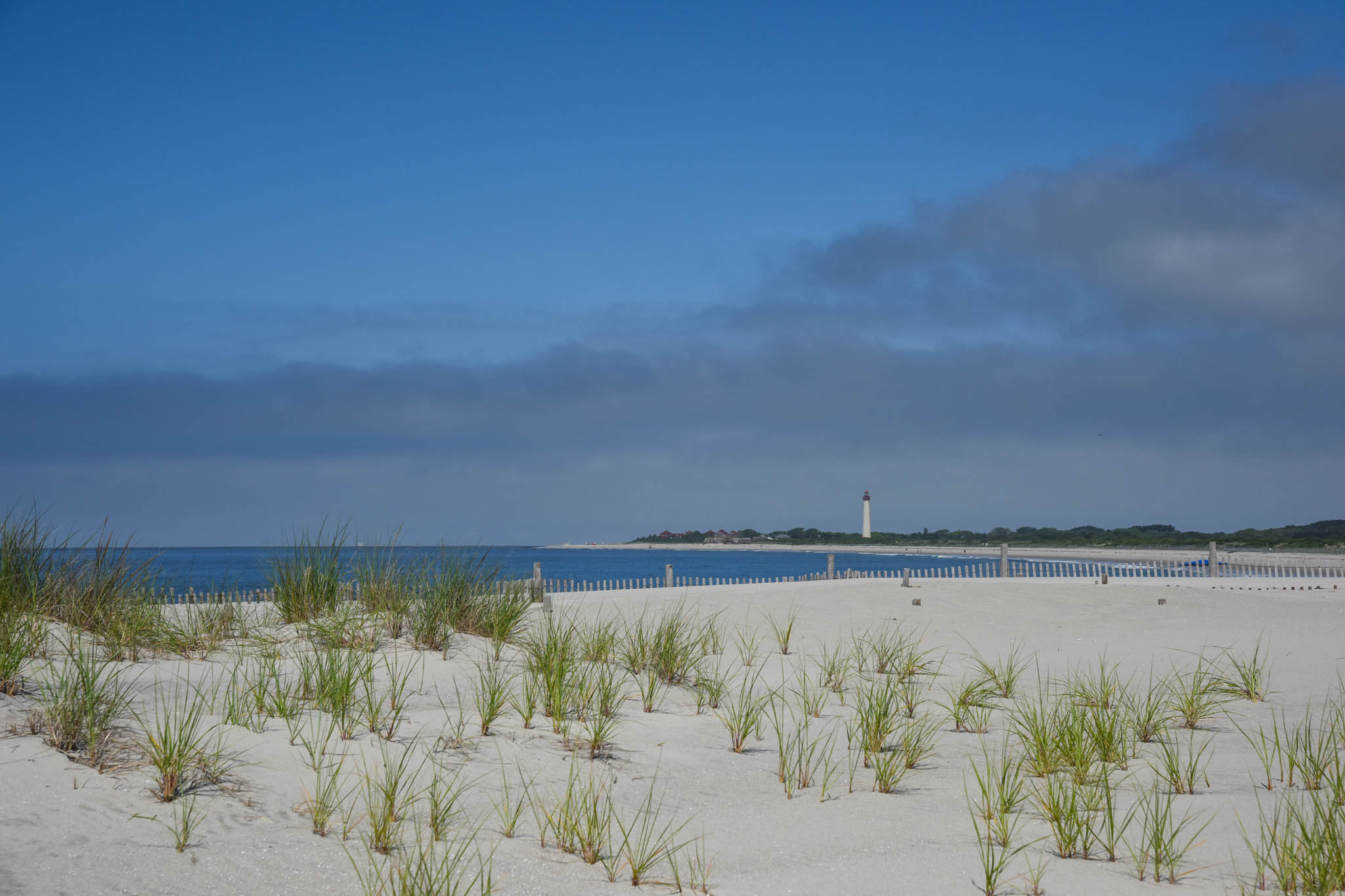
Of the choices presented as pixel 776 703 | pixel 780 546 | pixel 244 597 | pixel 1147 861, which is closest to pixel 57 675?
pixel 776 703

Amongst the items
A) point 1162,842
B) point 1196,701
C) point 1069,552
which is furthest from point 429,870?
→ point 1069,552

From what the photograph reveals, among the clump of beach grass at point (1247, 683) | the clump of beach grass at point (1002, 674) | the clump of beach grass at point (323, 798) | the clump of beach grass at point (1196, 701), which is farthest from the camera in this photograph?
the clump of beach grass at point (1247, 683)

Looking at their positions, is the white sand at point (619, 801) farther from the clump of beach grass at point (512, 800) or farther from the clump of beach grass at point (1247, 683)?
the clump of beach grass at point (1247, 683)

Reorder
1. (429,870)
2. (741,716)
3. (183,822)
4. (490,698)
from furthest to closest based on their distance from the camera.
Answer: (741,716) → (490,698) → (183,822) → (429,870)

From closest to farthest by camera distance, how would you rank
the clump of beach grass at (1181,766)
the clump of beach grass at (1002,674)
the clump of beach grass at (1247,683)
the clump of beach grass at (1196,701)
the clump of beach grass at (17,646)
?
the clump of beach grass at (17,646) → the clump of beach grass at (1181,766) → the clump of beach grass at (1196,701) → the clump of beach grass at (1002,674) → the clump of beach grass at (1247,683)

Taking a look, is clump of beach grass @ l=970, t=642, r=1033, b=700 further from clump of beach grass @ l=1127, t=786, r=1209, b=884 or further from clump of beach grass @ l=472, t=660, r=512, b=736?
clump of beach grass @ l=472, t=660, r=512, b=736

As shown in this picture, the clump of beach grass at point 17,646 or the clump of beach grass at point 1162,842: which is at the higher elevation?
the clump of beach grass at point 17,646

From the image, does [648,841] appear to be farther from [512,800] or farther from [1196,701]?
[1196,701]

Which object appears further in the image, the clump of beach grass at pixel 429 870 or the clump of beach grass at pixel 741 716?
the clump of beach grass at pixel 741 716

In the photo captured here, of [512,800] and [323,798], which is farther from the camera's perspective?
[512,800]

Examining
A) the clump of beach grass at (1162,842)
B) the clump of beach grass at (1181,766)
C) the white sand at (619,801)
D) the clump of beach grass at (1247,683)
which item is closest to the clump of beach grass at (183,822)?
the white sand at (619,801)

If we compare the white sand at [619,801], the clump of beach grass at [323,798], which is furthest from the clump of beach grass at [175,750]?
the clump of beach grass at [323,798]

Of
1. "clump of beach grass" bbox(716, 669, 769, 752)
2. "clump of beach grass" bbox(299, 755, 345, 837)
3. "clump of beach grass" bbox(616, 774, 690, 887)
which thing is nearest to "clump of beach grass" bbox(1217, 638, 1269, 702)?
"clump of beach grass" bbox(716, 669, 769, 752)

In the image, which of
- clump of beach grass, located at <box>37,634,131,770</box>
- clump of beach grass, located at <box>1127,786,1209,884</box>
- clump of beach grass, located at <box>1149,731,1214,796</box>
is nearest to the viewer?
clump of beach grass, located at <box>1127,786,1209,884</box>
